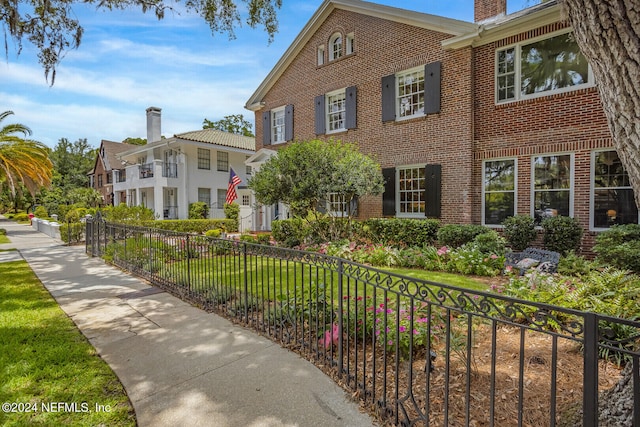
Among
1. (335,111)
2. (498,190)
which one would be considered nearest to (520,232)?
(498,190)

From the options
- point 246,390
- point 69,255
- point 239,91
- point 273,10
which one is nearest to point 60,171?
point 239,91

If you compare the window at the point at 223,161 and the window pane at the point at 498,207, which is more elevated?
the window at the point at 223,161

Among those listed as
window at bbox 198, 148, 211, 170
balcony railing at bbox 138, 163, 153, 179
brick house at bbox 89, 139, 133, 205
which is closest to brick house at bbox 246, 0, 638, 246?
window at bbox 198, 148, 211, 170

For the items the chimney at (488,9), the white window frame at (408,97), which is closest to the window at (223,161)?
the white window frame at (408,97)

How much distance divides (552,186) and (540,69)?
3319 millimetres

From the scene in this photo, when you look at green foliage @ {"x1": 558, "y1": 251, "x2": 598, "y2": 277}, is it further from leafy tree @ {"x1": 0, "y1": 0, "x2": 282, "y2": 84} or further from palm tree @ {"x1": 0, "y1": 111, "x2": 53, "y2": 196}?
palm tree @ {"x1": 0, "y1": 111, "x2": 53, "y2": 196}

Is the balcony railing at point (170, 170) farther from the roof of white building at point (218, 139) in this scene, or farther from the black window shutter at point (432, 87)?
the black window shutter at point (432, 87)

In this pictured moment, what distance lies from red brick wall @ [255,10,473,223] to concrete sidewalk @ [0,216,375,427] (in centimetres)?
858

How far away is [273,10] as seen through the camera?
6113 millimetres

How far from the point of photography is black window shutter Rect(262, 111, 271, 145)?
16766 mm

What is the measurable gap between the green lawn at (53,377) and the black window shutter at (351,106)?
11.1 meters

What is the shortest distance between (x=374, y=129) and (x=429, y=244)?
16.2 ft

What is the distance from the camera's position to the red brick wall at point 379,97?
34.7 feet

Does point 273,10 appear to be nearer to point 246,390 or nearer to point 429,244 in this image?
point 246,390
